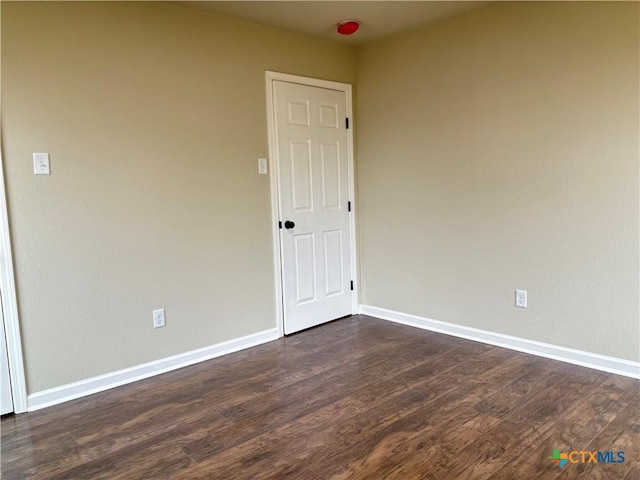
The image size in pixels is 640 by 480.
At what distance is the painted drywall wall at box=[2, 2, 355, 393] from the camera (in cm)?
245

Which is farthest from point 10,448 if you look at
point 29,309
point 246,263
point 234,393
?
point 246,263

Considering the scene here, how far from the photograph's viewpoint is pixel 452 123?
11.0 ft

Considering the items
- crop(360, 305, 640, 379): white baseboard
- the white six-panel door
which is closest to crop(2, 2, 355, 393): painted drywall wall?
the white six-panel door

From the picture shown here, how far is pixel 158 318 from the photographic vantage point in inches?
116

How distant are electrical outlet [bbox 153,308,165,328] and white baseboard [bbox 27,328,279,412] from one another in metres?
0.24

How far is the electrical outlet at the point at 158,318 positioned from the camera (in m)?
2.95

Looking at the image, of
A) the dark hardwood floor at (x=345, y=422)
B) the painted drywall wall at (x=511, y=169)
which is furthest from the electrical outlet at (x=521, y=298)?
the dark hardwood floor at (x=345, y=422)

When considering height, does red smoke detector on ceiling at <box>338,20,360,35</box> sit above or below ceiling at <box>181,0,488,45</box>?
below

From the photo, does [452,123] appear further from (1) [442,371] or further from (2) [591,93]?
(1) [442,371]

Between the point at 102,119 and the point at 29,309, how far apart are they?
1.17 m

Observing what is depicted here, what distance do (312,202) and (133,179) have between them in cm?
146

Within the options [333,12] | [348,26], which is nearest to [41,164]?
[333,12]

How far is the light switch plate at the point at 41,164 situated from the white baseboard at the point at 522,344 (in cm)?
280

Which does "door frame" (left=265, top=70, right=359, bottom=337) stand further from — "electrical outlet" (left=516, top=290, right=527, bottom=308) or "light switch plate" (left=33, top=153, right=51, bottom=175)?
"electrical outlet" (left=516, top=290, right=527, bottom=308)
